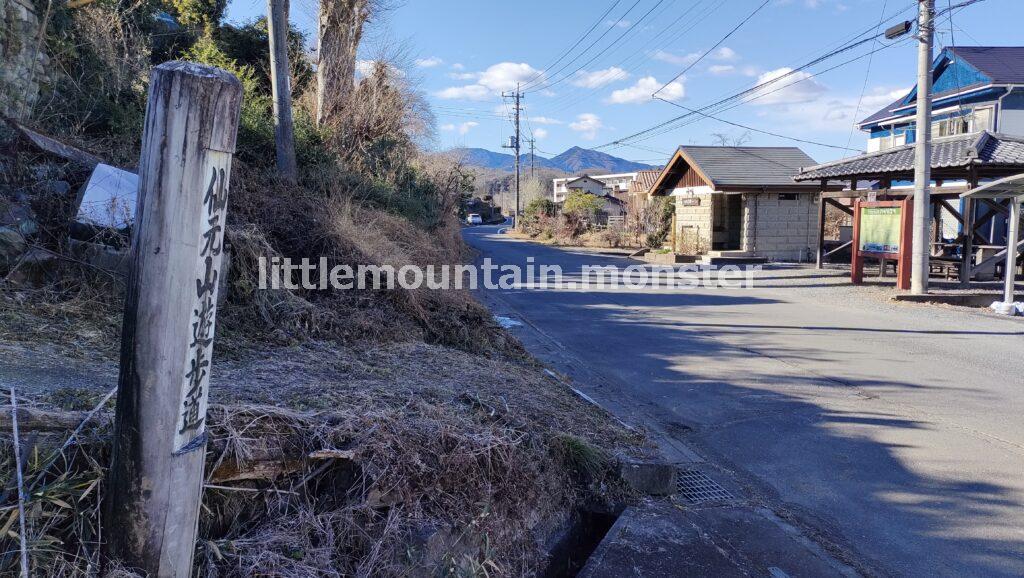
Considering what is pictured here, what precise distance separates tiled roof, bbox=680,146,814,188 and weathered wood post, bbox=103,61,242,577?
2457cm

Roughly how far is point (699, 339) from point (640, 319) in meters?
1.97

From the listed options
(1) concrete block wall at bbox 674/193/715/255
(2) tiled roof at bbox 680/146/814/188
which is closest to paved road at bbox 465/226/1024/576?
(2) tiled roof at bbox 680/146/814/188

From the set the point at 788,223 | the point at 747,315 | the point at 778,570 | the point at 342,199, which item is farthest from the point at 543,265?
the point at 778,570

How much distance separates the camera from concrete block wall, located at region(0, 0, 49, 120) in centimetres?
830

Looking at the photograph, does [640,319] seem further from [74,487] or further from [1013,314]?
[74,487]

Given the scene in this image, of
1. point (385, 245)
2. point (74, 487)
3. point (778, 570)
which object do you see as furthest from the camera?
point (385, 245)

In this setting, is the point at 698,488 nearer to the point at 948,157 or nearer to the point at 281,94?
the point at 281,94

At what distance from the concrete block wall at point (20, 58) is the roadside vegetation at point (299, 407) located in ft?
0.73

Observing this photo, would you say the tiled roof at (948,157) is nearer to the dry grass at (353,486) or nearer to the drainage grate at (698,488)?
the drainage grate at (698,488)

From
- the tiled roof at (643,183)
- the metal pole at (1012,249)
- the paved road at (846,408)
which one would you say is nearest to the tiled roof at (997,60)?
the tiled roof at (643,183)

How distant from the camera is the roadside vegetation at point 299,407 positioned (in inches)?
110

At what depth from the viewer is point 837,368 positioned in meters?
8.56

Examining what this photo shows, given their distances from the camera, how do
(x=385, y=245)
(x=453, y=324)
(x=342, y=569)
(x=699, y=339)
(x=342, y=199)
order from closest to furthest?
1. (x=342, y=569)
2. (x=453, y=324)
3. (x=385, y=245)
4. (x=699, y=339)
5. (x=342, y=199)

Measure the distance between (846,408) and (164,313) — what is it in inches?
253
